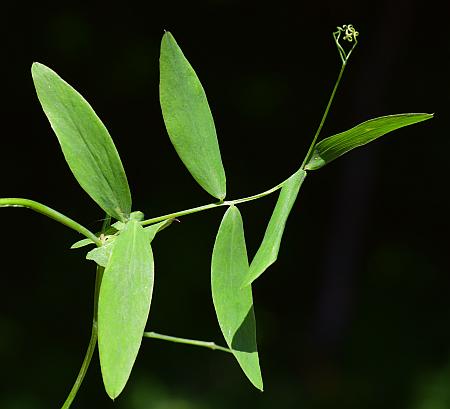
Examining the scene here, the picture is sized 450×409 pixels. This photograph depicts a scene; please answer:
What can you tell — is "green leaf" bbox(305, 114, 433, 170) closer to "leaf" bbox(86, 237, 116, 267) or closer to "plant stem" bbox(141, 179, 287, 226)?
"plant stem" bbox(141, 179, 287, 226)

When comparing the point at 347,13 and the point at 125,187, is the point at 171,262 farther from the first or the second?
the point at 125,187

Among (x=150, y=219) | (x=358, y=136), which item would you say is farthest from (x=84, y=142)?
(x=358, y=136)

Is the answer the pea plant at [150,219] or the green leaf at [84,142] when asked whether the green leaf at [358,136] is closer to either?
the pea plant at [150,219]

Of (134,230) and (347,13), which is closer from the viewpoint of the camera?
(134,230)

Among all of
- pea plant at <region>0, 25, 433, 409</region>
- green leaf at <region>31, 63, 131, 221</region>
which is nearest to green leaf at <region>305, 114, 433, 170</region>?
pea plant at <region>0, 25, 433, 409</region>

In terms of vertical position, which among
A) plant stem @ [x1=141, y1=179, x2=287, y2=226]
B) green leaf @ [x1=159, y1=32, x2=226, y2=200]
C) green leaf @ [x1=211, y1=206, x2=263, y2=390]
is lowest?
green leaf @ [x1=211, y1=206, x2=263, y2=390]

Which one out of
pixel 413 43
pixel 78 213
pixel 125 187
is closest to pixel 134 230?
pixel 125 187

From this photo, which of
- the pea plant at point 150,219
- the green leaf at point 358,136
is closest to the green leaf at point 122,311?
the pea plant at point 150,219
